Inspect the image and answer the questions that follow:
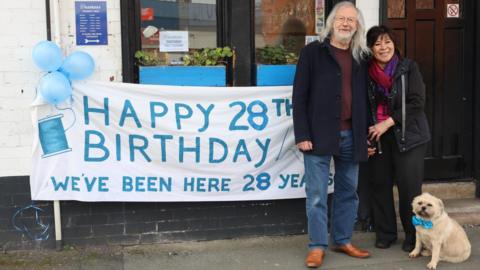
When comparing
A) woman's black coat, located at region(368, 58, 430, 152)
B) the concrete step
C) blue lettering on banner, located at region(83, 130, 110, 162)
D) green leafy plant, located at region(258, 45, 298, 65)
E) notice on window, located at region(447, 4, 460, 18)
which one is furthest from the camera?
notice on window, located at region(447, 4, 460, 18)

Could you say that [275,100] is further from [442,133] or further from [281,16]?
[442,133]

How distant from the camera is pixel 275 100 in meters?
5.05

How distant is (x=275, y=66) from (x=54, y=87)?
1848mm

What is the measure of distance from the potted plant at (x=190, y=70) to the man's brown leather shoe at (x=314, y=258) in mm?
1566

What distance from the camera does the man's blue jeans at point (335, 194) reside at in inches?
179

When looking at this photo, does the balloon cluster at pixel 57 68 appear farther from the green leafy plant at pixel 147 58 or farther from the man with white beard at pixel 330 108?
the man with white beard at pixel 330 108

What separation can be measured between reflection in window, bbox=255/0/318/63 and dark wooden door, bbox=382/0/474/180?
823 millimetres

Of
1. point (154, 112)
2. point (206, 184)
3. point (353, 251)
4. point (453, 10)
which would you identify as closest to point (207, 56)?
point (154, 112)

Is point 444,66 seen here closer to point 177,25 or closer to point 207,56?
point 207,56

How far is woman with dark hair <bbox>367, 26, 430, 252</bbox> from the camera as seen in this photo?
466 cm

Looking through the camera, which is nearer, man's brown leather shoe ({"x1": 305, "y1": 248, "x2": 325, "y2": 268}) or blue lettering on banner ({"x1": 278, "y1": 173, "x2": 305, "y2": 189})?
man's brown leather shoe ({"x1": 305, "y1": 248, "x2": 325, "y2": 268})

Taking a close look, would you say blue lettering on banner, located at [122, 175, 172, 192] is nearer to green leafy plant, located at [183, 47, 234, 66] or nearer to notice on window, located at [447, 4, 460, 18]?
green leafy plant, located at [183, 47, 234, 66]

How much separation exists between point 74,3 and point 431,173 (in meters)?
3.74

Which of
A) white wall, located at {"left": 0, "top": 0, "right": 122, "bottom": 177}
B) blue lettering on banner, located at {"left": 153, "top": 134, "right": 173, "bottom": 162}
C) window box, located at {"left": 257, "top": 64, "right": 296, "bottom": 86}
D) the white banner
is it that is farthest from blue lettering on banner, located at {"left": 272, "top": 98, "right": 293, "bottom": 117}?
white wall, located at {"left": 0, "top": 0, "right": 122, "bottom": 177}
